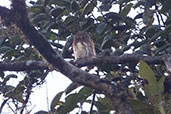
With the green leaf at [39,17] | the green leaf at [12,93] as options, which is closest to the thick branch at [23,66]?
the green leaf at [12,93]

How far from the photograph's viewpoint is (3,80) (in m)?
3.10

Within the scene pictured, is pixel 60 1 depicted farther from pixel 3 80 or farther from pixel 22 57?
pixel 3 80

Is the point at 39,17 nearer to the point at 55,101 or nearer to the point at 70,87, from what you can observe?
the point at 70,87

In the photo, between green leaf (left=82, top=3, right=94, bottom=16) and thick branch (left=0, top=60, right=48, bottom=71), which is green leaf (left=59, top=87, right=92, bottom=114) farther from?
green leaf (left=82, top=3, right=94, bottom=16)

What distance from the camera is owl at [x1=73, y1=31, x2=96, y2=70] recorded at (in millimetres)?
3344

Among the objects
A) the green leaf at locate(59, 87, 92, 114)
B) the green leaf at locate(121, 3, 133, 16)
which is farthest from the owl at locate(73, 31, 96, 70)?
the green leaf at locate(59, 87, 92, 114)

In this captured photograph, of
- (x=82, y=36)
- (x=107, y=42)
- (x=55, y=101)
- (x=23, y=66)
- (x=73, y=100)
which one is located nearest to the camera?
(x=73, y=100)

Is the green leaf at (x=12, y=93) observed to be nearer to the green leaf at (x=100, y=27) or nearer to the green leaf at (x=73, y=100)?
the green leaf at (x=73, y=100)

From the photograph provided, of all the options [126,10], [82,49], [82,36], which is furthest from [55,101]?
[82,49]

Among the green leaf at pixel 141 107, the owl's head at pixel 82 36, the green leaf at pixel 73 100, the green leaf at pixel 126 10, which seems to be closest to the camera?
the green leaf at pixel 141 107

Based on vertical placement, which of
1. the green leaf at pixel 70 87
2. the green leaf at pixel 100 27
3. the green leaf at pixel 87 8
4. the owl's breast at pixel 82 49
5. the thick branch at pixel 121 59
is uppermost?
the green leaf at pixel 87 8

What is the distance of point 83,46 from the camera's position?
398 cm

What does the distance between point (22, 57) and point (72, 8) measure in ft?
1.92

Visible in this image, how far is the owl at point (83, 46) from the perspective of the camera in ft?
11.0
